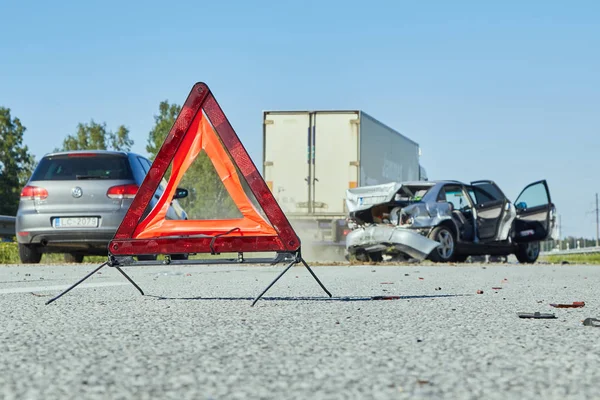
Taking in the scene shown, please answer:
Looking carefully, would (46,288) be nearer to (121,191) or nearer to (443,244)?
(121,191)

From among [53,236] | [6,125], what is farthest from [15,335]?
[6,125]

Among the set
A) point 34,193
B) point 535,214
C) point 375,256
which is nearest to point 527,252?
point 535,214

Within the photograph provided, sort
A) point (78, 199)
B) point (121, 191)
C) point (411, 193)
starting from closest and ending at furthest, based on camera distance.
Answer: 1. point (121, 191)
2. point (78, 199)
3. point (411, 193)

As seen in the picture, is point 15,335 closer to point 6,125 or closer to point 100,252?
point 100,252

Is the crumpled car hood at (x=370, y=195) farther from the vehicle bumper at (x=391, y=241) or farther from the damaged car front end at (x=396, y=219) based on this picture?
the vehicle bumper at (x=391, y=241)

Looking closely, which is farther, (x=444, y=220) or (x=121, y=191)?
(x=444, y=220)

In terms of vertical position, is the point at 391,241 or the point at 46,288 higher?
the point at 391,241

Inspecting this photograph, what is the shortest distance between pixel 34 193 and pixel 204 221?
7.99 m

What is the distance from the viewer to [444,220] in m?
17.0

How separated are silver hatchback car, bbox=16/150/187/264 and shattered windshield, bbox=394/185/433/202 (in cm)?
514

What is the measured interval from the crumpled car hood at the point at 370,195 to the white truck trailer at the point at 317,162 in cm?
427

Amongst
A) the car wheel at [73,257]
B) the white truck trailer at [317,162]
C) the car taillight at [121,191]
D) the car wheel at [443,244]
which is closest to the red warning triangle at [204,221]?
the car taillight at [121,191]

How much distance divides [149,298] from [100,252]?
24.8ft

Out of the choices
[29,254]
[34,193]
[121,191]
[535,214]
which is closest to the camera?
[121,191]
